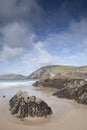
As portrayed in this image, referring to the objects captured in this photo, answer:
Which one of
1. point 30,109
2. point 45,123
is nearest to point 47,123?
point 45,123

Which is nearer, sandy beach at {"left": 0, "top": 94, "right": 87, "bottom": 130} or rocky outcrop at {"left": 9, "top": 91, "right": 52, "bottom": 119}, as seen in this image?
sandy beach at {"left": 0, "top": 94, "right": 87, "bottom": 130}

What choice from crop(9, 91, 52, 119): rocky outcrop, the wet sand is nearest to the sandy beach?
the wet sand

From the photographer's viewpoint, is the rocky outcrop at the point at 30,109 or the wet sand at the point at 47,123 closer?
the wet sand at the point at 47,123

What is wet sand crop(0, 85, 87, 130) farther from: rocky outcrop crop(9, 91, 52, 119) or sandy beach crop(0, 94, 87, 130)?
rocky outcrop crop(9, 91, 52, 119)

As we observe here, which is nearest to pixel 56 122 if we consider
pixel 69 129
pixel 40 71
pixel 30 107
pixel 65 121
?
pixel 65 121

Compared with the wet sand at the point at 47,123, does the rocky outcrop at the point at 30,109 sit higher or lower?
higher

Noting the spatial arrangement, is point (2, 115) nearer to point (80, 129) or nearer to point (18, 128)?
point (18, 128)

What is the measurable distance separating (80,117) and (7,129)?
4877 millimetres

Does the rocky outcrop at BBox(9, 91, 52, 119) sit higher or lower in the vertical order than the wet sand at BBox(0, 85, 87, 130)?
higher

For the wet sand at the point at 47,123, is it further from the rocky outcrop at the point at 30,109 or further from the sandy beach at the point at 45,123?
the rocky outcrop at the point at 30,109

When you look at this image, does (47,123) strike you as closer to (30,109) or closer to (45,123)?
(45,123)

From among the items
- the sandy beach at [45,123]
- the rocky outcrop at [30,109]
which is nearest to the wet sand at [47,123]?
the sandy beach at [45,123]

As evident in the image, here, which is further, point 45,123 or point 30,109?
point 30,109

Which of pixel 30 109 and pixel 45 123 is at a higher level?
pixel 30 109
